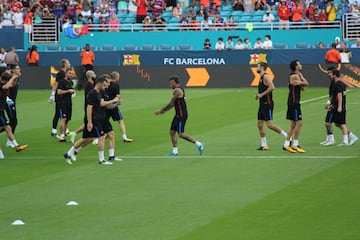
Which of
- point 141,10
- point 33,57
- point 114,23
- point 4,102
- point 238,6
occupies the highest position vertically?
point 238,6

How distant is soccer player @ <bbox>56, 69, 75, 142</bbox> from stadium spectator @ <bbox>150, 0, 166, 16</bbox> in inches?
1015

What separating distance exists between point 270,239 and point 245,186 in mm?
4767

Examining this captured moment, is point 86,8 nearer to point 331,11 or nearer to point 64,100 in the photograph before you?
point 331,11

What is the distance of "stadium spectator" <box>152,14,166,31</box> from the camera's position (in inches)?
2032

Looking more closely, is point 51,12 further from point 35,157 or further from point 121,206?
point 121,206

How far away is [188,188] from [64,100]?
10058mm

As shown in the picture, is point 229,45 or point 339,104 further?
point 229,45

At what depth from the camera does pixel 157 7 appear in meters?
52.6

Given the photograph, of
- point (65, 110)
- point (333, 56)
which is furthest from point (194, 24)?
point (65, 110)

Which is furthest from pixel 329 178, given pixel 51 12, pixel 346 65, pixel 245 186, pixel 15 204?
pixel 51 12

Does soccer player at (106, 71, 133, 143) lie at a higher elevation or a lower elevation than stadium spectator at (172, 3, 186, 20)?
lower

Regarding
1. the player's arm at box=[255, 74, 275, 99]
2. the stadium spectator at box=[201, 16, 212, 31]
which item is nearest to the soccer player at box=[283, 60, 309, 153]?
the player's arm at box=[255, 74, 275, 99]

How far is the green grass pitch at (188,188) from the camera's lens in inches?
560

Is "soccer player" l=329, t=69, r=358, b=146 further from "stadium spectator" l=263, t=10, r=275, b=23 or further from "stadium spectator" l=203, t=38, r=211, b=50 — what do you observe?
"stadium spectator" l=263, t=10, r=275, b=23
